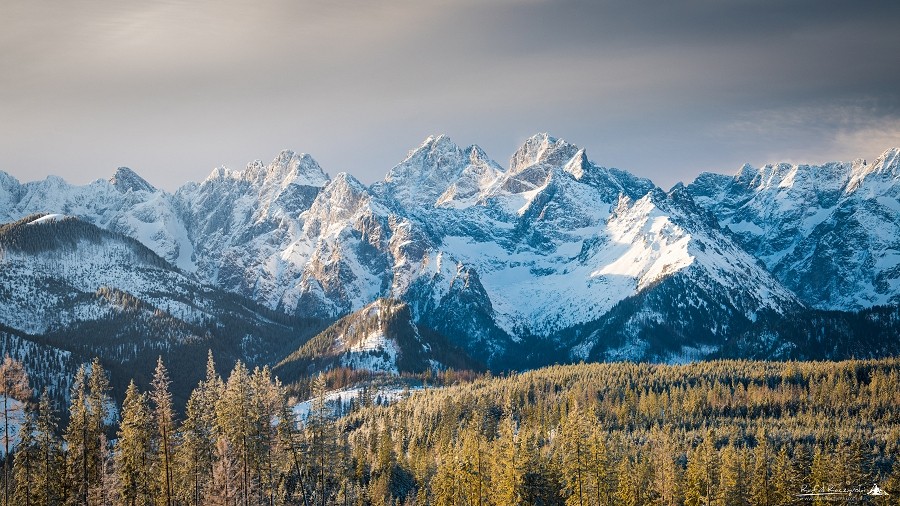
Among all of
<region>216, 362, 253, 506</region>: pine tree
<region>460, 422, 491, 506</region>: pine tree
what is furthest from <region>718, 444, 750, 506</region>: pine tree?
Result: <region>216, 362, 253, 506</region>: pine tree

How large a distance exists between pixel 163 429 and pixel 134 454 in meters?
4.90

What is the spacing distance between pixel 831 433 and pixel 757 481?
2581 inches

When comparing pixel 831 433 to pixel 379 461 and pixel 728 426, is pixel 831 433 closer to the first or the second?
pixel 728 426

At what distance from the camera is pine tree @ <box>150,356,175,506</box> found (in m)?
67.2

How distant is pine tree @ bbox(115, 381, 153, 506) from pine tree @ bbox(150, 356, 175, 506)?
1125mm

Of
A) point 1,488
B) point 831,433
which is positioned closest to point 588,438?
point 1,488

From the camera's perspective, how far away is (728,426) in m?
176

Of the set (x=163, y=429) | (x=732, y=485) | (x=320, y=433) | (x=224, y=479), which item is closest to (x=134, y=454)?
(x=163, y=429)

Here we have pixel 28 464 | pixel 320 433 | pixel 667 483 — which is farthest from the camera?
pixel 667 483

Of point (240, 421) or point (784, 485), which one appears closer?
point (240, 421)

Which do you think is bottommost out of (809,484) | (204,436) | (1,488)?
(809,484)

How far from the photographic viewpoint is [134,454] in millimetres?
70875

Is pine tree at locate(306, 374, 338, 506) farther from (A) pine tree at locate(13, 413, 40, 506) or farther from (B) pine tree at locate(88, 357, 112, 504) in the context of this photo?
(A) pine tree at locate(13, 413, 40, 506)

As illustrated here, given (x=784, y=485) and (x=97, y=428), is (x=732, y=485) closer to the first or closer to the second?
(x=784, y=485)
